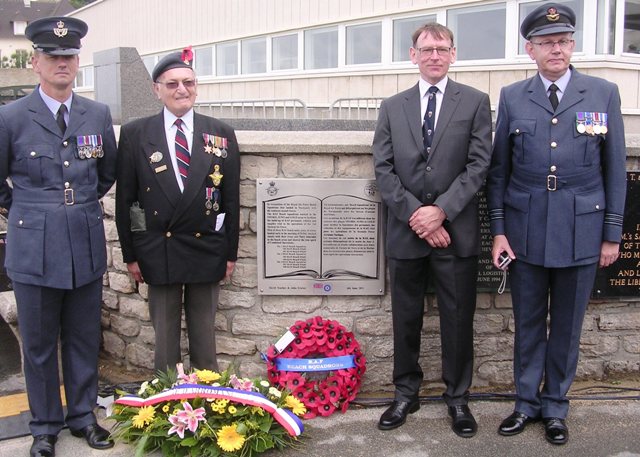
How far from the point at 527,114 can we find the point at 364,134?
109 centimetres

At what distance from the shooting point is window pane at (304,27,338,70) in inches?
562

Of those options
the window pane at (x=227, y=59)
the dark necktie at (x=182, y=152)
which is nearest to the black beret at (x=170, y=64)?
the dark necktie at (x=182, y=152)

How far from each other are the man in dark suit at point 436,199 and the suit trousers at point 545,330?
275 mm

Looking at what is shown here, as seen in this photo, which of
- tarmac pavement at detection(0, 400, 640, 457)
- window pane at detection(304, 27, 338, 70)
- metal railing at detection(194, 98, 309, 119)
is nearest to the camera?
tarmac pavement at detection(0, 400, 640, 457)

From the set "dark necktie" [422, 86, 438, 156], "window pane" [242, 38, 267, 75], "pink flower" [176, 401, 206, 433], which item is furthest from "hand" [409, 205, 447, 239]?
"window pane" [242, 38, 267, 75]

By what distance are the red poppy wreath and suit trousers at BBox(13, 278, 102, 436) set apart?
106 cm

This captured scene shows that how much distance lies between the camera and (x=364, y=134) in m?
4.52

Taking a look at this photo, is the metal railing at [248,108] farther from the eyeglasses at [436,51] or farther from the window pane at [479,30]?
the eyeglasses at [436,51]

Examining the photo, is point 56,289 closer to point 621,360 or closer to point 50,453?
point 50,453

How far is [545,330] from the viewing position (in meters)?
3.99

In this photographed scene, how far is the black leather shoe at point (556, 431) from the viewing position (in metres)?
3.80

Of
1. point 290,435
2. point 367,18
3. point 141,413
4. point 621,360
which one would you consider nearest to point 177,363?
point 141,413

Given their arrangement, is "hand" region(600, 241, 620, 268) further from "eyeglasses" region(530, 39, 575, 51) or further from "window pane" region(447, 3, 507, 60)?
"window pane" region(447, 3, 507, 60)

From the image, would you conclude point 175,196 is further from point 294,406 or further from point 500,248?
point 500,248
